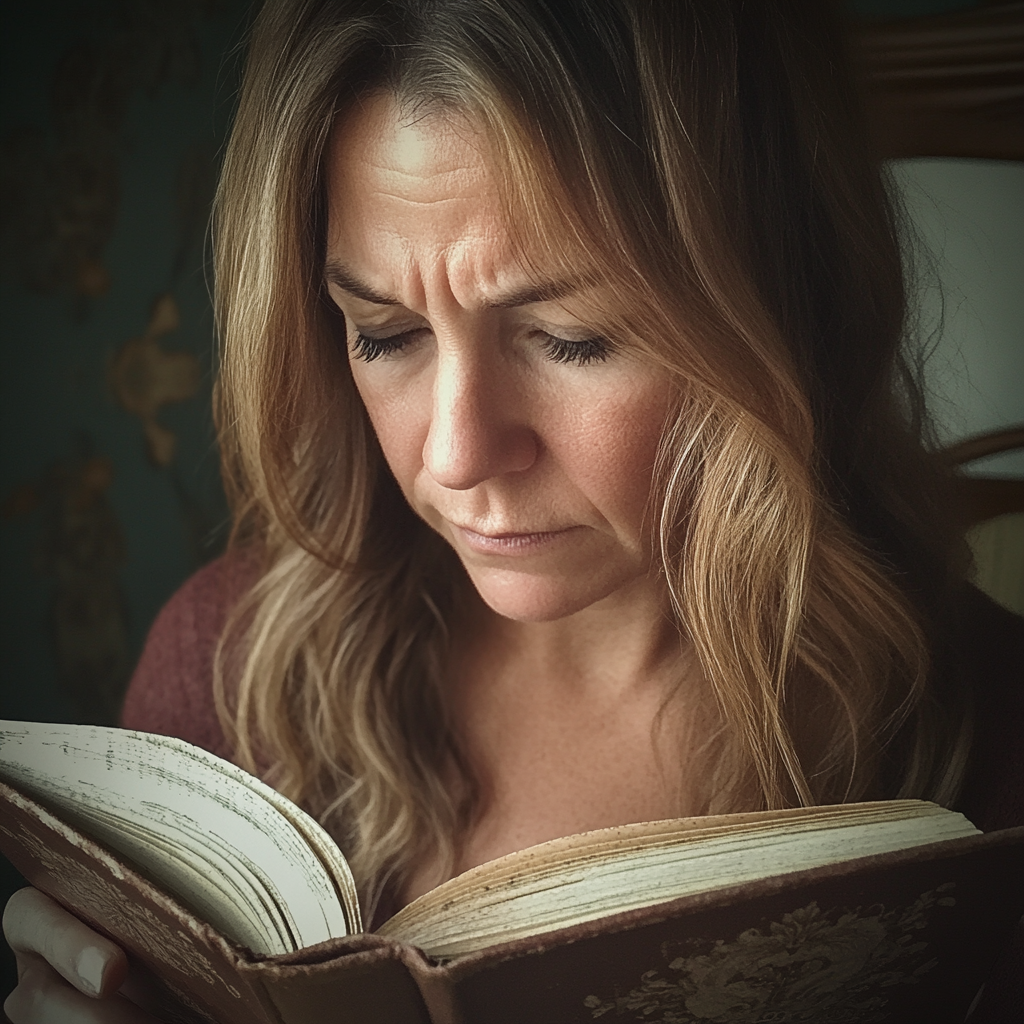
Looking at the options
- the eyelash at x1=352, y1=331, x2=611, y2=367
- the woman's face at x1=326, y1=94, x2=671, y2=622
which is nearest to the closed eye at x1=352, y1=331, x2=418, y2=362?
the woman's face at x1=326, y1=94, x2=671, y2=622

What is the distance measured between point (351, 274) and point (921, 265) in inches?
13.8

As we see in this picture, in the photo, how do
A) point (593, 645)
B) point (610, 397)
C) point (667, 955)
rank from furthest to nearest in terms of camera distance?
point (593, 645), point (610, 397), point (667, 955)

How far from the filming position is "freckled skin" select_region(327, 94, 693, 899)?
578 millimetres

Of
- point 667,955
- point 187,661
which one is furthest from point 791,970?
point 187,661

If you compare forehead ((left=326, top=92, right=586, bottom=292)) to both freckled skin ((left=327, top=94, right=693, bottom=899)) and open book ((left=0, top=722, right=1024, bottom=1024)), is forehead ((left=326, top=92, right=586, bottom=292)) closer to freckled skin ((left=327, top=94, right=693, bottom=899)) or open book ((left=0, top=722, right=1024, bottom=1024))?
freckled skin ((left=327, top=94, right=693, bottom=899))

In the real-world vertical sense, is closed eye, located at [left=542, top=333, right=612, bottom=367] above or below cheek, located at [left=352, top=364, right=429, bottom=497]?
above

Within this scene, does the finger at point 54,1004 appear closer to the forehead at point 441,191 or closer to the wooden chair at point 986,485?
the forehead at point 441,191

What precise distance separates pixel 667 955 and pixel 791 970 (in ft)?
0.29

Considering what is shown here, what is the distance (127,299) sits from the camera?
2.60 feet

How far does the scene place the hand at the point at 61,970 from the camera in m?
0.64

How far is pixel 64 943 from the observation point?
67 centimetres

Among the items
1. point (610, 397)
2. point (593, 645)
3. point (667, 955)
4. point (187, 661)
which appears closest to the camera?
point (667, 955)

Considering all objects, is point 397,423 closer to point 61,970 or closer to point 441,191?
point 441,191

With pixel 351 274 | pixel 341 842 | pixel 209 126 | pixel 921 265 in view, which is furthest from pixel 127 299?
pixel 921 265
